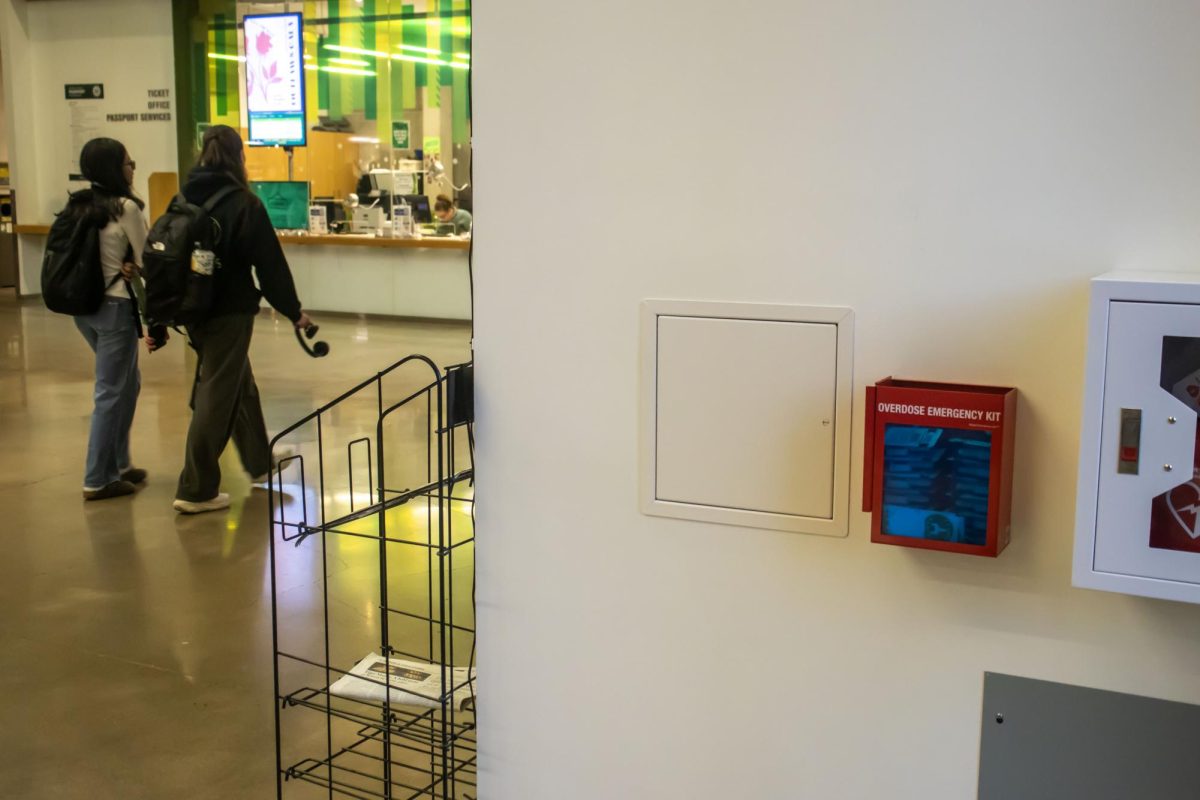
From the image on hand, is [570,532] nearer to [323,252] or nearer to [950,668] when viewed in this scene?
[950,668]

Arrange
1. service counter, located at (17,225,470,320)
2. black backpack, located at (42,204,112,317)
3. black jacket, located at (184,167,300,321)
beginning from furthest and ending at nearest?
service counter, located at (17,225,470,320) → black backpack, located at (42,204,112,317) → black jacket, located at (184,167,300,321)

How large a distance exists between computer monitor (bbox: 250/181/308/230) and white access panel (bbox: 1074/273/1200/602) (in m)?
11.4

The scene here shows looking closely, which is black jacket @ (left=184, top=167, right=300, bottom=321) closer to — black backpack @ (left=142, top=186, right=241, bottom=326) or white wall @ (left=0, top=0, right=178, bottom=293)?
black backpack @ (left=142, top=186, right=241, bottom=326)

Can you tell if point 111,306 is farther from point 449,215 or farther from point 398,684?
point 449,215

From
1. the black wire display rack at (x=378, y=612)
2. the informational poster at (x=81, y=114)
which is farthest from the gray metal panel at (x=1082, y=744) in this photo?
the informational poster at (x=81, y=114)

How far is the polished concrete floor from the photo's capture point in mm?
2729

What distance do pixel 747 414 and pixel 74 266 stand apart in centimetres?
400

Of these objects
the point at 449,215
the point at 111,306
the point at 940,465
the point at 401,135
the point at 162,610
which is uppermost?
the point at 401,135

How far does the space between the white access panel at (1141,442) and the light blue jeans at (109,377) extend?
14.6 feet

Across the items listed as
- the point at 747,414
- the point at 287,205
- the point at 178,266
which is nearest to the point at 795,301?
the point at 747,414

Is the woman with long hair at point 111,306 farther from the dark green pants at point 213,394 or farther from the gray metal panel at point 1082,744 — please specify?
the gray metal panel at point 1082,744

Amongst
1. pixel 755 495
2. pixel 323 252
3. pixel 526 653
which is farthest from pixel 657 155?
pixel 323 252

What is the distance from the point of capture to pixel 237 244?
14.7 ft

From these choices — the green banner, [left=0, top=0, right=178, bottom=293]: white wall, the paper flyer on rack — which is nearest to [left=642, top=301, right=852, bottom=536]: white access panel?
the paper flyer on rack
